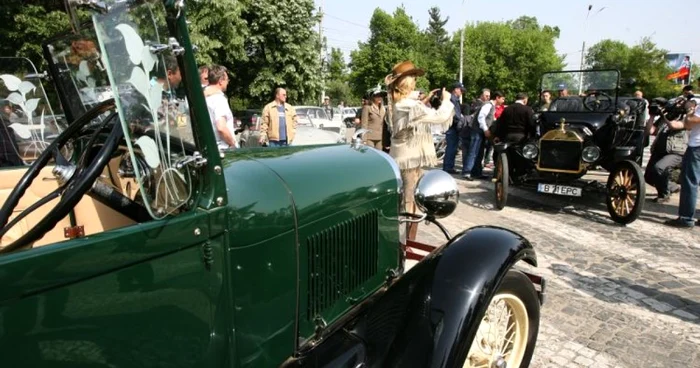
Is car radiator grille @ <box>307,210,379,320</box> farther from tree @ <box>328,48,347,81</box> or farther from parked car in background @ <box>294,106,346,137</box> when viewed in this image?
tree @ <box>328,48,347,81</box>

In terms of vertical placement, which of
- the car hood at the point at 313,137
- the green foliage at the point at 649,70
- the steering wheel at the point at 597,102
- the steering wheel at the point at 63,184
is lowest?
the green foliage at the point at 649,70

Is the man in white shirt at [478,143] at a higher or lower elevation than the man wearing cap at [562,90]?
lower

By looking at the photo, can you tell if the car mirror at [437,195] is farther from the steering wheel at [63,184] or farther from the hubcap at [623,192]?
the hubcap at [623,192]

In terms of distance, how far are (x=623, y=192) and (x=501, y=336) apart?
15.4 ft

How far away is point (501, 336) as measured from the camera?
227 centimetres

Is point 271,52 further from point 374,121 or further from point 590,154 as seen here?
point 590,154

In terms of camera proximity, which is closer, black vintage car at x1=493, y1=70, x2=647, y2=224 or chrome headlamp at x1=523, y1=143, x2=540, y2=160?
black vintage car at x1=493, y1=70, x2=647, y2=224

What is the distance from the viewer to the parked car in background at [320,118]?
17.4 metres

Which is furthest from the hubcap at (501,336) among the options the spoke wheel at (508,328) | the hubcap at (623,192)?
the hubcap at (623,192)

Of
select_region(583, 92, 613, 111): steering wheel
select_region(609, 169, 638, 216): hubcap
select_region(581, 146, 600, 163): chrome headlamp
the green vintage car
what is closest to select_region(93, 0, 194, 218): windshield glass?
the green vintage car

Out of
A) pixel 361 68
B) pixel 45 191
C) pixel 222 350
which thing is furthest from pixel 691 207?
pixel 361 68

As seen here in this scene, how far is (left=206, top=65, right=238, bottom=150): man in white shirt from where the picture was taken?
5031 millimetres

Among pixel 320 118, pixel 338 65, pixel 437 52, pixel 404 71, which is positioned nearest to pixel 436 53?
pixel 437 52

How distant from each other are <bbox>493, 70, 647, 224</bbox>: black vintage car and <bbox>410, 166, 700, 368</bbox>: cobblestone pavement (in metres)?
0.36
